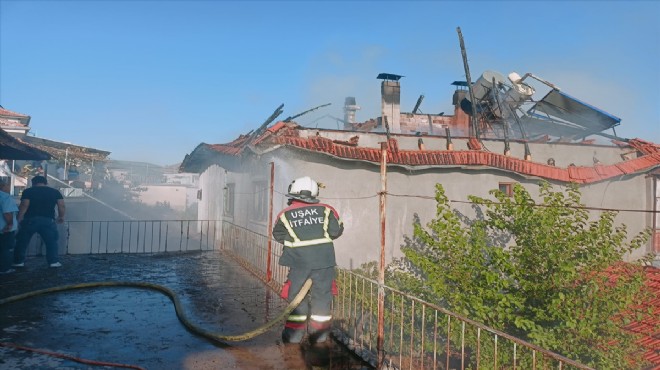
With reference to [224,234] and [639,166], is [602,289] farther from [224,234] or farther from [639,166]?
[224,234]

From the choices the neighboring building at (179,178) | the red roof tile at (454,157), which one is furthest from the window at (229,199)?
the neighboring building at (179,178)

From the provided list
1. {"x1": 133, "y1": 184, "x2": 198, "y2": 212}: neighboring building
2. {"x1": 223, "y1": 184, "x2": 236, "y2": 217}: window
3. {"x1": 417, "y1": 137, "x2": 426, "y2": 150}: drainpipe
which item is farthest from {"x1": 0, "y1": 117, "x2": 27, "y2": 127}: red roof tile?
{"x1": 417, "y1": 137, "x2": 426, "y2": 150}: drainpipe

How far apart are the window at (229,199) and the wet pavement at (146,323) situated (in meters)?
5.54

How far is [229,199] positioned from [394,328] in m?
8.49

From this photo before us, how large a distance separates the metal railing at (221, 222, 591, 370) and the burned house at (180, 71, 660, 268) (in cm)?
123

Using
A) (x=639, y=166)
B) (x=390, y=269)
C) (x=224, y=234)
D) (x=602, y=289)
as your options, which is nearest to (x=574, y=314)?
(x=602, y=289)

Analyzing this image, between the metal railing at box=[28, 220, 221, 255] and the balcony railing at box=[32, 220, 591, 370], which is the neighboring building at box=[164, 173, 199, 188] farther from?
the balcony railing at box=[32, 220, 591, 370]

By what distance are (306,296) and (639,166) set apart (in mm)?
12000

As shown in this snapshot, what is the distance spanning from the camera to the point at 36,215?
905 centimetres

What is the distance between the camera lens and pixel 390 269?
1098cm

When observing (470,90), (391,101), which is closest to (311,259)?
(391,101)

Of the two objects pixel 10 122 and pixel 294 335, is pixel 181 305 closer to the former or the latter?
pixel 294 335

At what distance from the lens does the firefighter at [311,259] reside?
15.9ft

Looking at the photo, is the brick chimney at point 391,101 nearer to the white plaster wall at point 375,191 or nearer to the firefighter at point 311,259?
the white plaster wall at point 375,191
